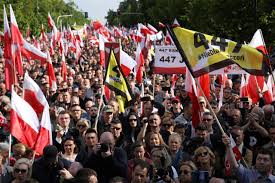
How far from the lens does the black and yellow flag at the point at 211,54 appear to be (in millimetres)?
7887

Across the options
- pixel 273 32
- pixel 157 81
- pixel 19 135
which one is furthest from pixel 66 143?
pixel 273 32

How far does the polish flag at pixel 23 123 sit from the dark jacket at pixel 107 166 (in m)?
1.22

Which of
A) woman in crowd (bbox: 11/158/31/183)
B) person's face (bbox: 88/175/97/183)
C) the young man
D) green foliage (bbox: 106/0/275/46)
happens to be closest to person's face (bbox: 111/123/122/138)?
woman in crowd (bbox: 11/158/31/183)

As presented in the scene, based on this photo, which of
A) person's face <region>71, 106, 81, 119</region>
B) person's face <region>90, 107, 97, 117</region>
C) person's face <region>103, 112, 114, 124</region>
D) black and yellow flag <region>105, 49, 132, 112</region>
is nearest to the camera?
person's face <region>103, 112, 114, 124</region>

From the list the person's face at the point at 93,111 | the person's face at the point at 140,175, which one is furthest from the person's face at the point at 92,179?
the person's face at the point at 93,111

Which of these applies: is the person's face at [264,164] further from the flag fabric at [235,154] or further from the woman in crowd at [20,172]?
the woman in crowd at [20,172]

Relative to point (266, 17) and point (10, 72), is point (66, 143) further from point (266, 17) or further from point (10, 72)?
point (266, 17)

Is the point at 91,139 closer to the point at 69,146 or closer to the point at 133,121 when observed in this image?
the point at 69,146

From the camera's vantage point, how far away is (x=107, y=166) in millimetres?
7055

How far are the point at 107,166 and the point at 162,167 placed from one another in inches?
24.7

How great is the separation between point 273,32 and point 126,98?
17365mm

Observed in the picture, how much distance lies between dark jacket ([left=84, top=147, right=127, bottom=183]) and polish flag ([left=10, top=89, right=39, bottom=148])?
1.22m

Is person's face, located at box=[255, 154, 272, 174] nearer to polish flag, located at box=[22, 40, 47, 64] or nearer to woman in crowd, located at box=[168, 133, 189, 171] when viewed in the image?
woman in crowd, located at box=[168, 133, 189, 171]

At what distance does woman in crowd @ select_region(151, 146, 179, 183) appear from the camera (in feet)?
21.8
